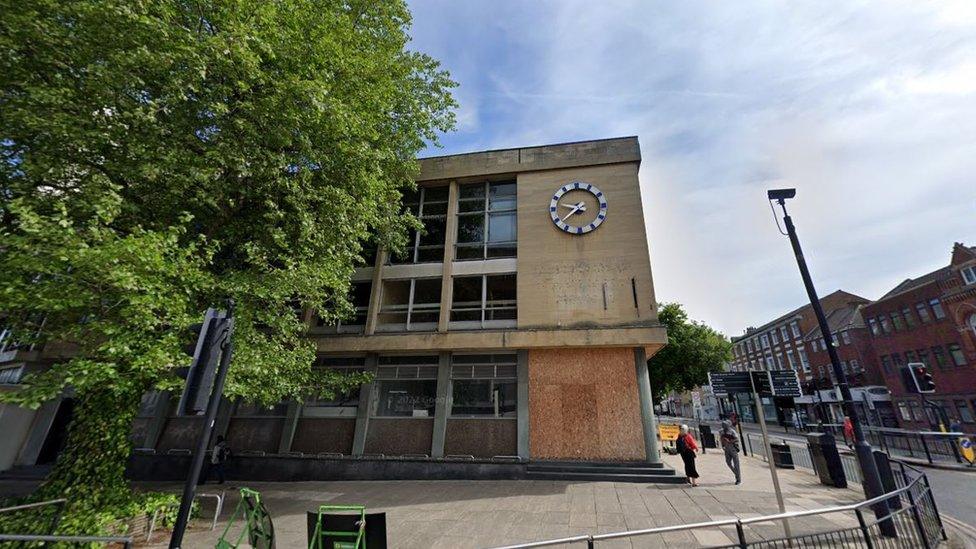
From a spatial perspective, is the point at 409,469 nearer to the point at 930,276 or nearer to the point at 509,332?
the point at 509,332

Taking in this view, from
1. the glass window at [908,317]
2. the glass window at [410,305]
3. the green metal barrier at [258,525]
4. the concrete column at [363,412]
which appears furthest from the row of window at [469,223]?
the glass window at [908,317]

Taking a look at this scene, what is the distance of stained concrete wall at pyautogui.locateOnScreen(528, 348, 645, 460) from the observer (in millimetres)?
12000

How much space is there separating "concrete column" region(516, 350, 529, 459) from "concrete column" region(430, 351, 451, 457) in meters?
2.51

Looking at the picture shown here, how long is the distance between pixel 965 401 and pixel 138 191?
4743 cm

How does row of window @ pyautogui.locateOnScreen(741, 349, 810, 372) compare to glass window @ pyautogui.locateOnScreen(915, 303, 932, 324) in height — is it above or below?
below

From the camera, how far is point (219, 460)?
41.0 feet

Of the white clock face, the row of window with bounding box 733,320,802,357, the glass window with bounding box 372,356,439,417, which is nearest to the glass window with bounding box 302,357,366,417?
the glass window with bounding box 372,356,439,417

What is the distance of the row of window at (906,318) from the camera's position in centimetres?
3025

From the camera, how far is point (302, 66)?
8562 millimetres

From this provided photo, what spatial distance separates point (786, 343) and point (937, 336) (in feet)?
63.0

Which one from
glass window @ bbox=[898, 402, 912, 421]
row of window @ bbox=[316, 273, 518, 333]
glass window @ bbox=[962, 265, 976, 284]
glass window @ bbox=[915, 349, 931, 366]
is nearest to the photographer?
row of window @ bbox=[316, 273, 518, 333]

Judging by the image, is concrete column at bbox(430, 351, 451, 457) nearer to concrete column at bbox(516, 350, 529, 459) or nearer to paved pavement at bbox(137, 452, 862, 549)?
paved pavement at bbox(137, 452, 862, 549)

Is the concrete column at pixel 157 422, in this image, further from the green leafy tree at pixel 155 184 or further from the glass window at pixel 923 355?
the glass window at pixel 923 355

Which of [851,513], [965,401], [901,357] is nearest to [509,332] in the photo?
[851,513]
